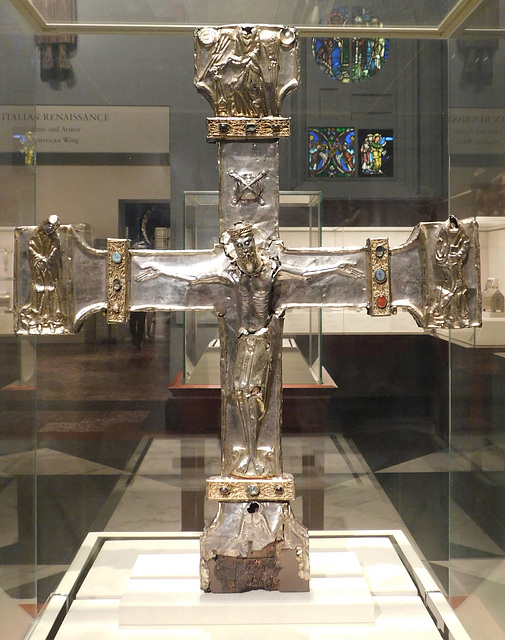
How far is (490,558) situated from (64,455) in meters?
1.44

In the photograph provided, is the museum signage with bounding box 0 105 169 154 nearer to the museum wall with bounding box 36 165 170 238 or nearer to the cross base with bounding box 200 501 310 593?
the museum wall with bounding box 36 165 170 238

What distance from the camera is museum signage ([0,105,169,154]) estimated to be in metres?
2.07

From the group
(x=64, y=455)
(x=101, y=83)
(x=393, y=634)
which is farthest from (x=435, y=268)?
(x=64, y=455)

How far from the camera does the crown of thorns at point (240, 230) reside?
1.67 metres

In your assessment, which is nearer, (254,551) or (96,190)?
(254,551)

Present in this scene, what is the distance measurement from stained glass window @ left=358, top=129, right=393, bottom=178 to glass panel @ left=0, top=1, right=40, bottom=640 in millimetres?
1052

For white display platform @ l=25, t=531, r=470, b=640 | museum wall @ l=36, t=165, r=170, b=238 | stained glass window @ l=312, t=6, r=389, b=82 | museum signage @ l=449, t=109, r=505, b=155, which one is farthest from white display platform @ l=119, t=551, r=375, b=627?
stained glass window @ l=312, t=6, r=389, b=82

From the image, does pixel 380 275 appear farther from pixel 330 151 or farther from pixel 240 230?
pixel 330 151

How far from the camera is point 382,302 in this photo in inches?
69.2

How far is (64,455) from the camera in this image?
7.25ft

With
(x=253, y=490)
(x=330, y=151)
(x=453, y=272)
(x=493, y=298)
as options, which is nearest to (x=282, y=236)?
(x=330, y=151)

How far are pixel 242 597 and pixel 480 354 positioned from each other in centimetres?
107

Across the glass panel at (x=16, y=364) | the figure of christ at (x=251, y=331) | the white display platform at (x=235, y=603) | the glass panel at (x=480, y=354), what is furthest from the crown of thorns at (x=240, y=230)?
the white display platform at (x=235, y=603)

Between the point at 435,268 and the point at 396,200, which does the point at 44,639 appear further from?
the point at 396,200
